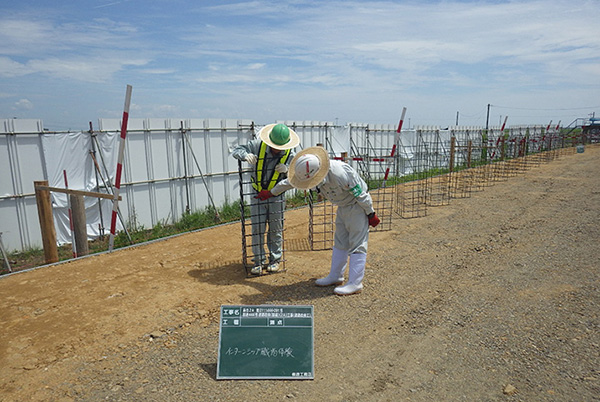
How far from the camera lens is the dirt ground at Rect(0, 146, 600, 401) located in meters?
3.21

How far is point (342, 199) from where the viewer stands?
4.90 metres

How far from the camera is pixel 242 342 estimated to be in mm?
3430

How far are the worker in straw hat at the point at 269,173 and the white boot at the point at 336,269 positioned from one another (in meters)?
0.83

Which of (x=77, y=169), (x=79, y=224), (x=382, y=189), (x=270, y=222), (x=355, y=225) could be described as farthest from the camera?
(x=382, y=189)

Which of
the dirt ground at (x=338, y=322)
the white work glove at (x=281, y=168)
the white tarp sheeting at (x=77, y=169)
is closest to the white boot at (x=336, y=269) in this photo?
the dirt ground at (x=338, y=322)

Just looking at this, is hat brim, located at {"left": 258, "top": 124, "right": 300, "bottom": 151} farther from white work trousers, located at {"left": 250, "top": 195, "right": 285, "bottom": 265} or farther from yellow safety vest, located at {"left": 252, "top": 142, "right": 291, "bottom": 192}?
white work trousers, located at {"left": 250, "top": 195, "right": 285, "bottom": 265}

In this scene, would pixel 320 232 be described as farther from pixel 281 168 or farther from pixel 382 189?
pixel 382 189

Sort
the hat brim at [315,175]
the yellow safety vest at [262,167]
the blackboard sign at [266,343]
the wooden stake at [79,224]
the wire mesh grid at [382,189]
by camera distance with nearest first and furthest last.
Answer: the blackboard sign at [266,343] < the hat brim at [315,175] < the yellow safety vest at [262,167] < the wooden stake at [79,224] < the wire mesh grid at [382,189]

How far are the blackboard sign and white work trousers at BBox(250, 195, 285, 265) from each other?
1.97 meters

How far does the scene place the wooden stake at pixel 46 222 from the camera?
631 cm

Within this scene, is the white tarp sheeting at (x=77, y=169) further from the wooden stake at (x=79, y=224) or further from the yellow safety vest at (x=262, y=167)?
the yellow safety vest at (x=262, y=167)

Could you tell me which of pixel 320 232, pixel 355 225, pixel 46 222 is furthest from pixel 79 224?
pixel 355 225

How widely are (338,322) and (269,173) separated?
220 centimetres

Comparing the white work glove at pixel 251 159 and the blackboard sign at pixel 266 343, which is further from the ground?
the white work glove at pixel 251 159
